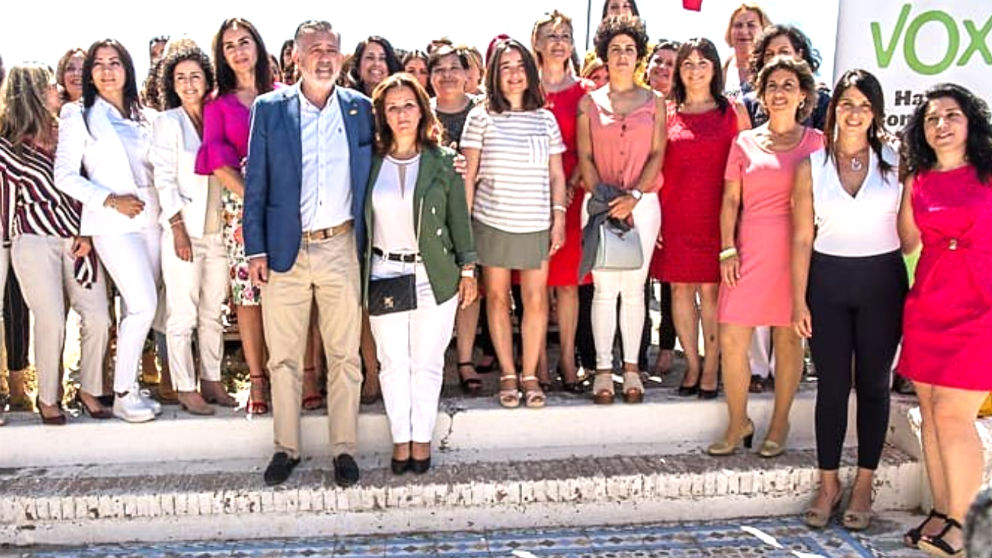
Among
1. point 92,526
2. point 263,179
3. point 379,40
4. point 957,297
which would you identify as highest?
point 379,40

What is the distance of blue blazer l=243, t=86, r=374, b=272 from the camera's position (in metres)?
3.80

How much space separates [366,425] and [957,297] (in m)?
2.50

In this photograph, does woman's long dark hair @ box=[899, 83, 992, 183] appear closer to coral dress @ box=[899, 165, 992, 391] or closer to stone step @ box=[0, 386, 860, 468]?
coral dress @ box=[899, 165, 992, 391]

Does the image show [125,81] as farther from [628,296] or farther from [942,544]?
[942,544]

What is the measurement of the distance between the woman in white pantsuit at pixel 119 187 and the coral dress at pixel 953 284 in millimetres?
3214

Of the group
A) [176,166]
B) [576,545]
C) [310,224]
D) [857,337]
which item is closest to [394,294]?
[310,224]

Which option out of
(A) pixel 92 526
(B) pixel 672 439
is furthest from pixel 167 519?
(B) pixel 672 439

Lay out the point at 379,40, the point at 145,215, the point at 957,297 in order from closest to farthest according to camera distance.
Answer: the point at 957,297, the point at 145,215, the point at 379,40

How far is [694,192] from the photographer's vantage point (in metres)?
4.36

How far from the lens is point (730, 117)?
434 cm

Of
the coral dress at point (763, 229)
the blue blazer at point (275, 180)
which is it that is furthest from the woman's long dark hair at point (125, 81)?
the coral dress at point (763, 229)

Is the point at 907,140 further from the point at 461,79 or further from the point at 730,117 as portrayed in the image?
the point at 461,79

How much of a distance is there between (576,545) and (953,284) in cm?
176

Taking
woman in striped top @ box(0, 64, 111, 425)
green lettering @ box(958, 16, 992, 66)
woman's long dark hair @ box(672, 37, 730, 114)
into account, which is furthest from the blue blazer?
green lettering @ box(958, 16, 992, 66)
